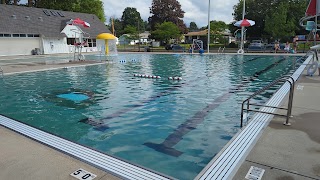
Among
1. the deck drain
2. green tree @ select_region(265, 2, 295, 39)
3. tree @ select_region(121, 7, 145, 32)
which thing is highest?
tree @ select_region(121, 7, 145, 32)

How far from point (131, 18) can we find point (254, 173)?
4298 inches

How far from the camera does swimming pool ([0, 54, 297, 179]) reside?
459 centimetres

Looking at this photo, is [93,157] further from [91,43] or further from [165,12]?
[165,12]

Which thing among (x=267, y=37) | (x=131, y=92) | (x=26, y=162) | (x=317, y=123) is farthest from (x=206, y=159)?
(x=267, y=37)

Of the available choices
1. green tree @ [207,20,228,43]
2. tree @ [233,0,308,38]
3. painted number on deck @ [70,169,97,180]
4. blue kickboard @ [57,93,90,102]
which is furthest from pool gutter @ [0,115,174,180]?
green tree @ [207,20,228,43]

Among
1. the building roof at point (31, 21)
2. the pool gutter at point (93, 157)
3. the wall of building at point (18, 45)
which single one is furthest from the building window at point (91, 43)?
the pool gutter at point (93, 157)

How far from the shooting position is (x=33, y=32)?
104 feet

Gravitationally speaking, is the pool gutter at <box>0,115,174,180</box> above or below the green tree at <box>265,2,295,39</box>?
below

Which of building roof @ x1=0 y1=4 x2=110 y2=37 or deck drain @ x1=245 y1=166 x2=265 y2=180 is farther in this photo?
building roof @ x1=0 y1=4 x2=110 y2=37

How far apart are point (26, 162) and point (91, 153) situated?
0.91 meters

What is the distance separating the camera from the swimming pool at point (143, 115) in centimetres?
459

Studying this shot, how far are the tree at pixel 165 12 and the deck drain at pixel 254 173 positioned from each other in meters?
61.0

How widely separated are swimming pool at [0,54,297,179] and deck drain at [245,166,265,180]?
0.96 metres

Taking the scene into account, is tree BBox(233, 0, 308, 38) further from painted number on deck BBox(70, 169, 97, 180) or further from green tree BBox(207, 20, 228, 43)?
painted number on deck BBox(70, 169, 97, 180)
